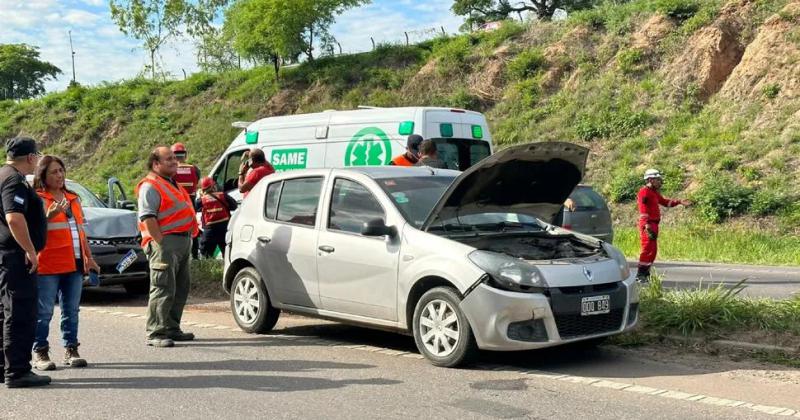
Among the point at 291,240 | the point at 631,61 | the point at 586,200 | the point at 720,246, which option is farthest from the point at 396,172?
the point at 631,61

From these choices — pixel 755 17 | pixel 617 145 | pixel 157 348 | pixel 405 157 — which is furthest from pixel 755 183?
pixel 157 348

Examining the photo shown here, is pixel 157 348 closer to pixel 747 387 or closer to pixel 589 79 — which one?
pixel 747 387

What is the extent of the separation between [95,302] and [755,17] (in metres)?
23.5

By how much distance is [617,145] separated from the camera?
27.2m

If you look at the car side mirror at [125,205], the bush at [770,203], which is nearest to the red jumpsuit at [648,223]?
the car side mirror at [125,205]

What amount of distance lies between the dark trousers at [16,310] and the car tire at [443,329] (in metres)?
2.90

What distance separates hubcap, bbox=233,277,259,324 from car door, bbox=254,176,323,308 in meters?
0.27

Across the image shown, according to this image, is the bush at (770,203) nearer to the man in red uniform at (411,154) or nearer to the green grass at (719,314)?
the man in red uniform at (411,154)

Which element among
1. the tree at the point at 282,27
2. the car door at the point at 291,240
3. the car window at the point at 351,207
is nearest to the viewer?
the car window at the point at 351,207

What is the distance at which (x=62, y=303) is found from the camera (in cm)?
739

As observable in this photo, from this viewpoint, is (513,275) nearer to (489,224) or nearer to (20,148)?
(489,224)

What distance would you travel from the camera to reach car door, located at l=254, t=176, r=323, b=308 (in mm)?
8219

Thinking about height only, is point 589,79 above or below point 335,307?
above

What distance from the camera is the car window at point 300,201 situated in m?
8.37
